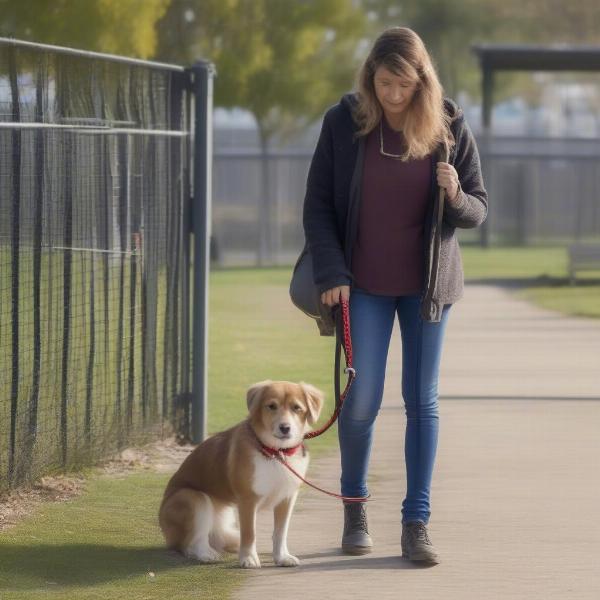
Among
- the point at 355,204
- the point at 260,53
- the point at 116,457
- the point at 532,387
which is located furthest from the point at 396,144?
the point at 260,53

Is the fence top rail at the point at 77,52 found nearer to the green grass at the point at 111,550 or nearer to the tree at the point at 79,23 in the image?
the green grass at the point at 111,550

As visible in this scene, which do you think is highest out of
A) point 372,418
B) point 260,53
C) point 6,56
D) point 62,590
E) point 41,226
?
point 260,53

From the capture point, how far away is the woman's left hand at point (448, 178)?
619 cm

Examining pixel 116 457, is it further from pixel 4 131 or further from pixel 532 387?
pixel 532 387

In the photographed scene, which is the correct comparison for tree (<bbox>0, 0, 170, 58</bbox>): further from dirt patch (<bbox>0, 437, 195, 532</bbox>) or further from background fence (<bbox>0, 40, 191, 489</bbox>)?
dirt patch (<bbox>0, 437, 195, 532</bbox>)

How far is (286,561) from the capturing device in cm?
638

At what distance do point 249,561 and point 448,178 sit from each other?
1717mm

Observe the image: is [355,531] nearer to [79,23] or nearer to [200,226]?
[200,226]

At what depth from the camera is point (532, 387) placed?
11867mm

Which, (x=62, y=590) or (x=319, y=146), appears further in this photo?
(x=319, y=146)

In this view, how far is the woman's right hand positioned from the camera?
20.7ft

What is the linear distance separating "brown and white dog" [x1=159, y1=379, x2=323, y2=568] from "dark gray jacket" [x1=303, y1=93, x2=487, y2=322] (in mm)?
503

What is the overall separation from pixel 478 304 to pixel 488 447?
10.3 metres

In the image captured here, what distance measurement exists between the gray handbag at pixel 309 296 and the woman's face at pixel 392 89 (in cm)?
68
